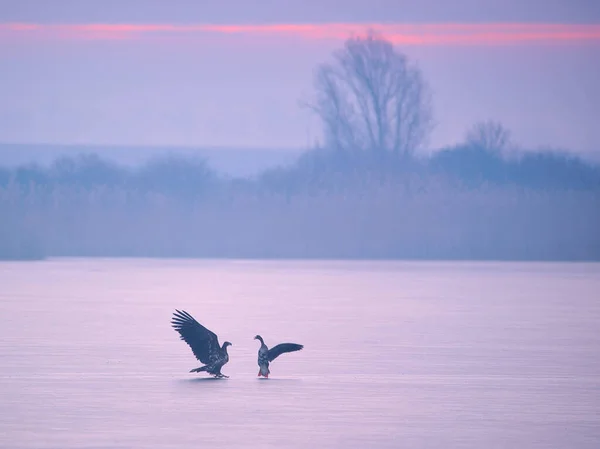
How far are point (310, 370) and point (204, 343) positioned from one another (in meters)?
1.35

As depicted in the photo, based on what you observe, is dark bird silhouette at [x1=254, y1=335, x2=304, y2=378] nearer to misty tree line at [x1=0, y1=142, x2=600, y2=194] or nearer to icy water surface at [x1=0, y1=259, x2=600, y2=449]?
icy water surface at [x1=0, y1=259, x2=600, y2=449]

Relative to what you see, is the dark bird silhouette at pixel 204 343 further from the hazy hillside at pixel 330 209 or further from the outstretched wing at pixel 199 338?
the hazy hillside at pixel 330 209

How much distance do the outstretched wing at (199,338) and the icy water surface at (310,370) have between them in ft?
0.79

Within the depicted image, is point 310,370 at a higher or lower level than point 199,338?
lower

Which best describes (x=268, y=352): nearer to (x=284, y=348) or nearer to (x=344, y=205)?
(x=284, y=348)

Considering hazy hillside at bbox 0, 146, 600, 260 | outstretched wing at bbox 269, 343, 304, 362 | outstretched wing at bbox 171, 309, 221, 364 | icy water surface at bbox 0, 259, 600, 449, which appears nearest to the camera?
icy water surface at bbox 0, 259, 600, 449

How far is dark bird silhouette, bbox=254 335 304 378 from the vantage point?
1200 cm

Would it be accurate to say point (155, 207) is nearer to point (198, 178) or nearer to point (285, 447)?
point (198, 178)

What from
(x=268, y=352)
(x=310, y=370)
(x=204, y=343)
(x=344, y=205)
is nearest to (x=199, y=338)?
(x=204, y=343)

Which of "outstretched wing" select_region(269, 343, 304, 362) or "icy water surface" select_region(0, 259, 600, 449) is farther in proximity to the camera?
"outstretched wing" select_region(269, 343, 304, 362)

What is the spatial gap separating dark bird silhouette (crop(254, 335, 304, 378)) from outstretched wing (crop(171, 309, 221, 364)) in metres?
0.37

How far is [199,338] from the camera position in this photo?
12.3 metres

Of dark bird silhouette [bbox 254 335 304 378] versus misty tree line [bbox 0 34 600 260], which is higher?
misty tree line [bbox 0 34 600 260]

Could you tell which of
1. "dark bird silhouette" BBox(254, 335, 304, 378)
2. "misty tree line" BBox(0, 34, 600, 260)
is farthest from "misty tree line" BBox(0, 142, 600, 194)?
"dark bird silhouette" BBox(254, 335, 304, 378)
